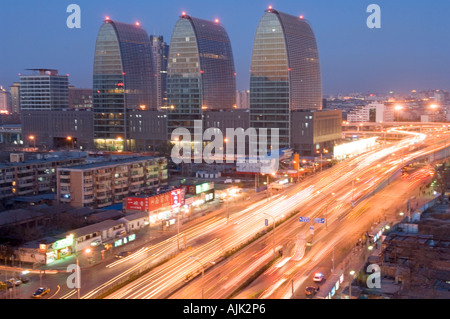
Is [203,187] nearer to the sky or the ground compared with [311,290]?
nearer to the sky

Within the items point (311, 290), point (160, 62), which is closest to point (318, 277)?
point (311, 290)

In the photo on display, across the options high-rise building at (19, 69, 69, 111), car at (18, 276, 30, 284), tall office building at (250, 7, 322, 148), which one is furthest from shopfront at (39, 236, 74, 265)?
high-rise building at (19, 69, 69, 111)

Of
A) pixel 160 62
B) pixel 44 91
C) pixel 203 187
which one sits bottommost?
pixel 203 187

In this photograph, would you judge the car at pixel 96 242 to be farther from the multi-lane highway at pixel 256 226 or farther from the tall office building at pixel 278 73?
the tall office building at pixel 278 73

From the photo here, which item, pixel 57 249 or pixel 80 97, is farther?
pixel 80 97

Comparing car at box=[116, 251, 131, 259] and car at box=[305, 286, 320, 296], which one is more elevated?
car at box=[305, 286, 320, 296]

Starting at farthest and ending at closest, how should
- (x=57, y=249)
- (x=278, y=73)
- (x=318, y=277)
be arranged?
(x=278, y=73), (x=57, y=249), (x=318, y=277)

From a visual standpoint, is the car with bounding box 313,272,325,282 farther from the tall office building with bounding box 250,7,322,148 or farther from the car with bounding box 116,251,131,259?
the tall office building with bounding box 250,7,322,148

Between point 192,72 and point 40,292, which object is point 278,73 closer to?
point 192,72
